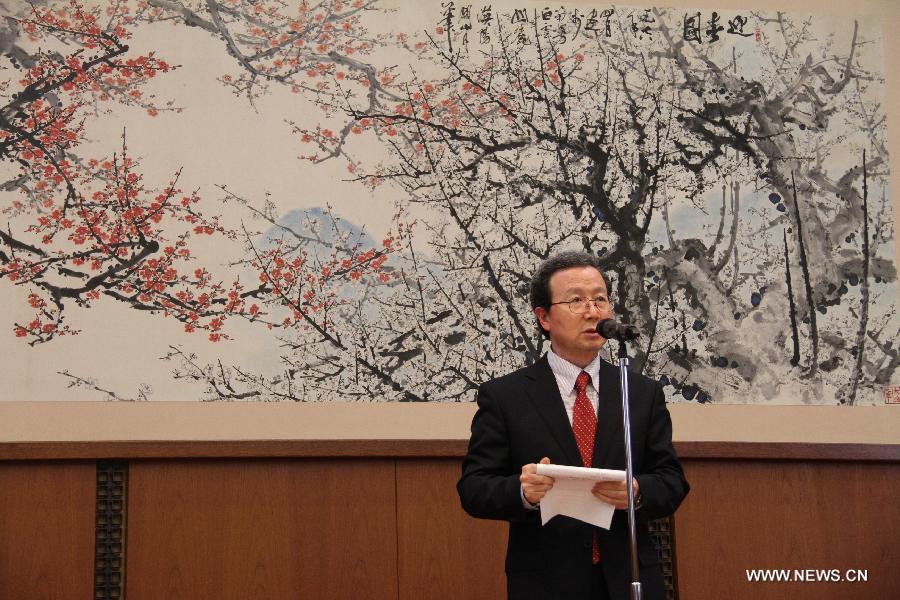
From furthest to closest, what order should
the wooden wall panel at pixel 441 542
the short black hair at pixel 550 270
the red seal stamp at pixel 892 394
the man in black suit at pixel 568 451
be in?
1. the red seal stamp at pixel 892 394
2. the wooden wall panel at pixel 441 542
3. the short black hair at pixel 550 270
4. the man in black suit at pixel 568 451

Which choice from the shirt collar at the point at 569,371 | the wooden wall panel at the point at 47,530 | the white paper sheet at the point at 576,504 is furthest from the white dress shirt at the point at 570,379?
the wooden wall panel at the point at 47,530

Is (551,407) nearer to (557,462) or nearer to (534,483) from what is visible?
(557,462)

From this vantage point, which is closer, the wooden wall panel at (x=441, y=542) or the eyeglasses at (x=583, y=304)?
the eyeglasses at (x=583, y=304)

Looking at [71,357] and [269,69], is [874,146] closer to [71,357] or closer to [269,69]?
[269,69]

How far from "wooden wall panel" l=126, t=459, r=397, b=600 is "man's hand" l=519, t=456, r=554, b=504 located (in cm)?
161

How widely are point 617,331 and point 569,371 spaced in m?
0.37

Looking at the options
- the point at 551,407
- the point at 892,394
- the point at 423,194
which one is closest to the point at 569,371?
the point at 551,407

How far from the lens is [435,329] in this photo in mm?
4297

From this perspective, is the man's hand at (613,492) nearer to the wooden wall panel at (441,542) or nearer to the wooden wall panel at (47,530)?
the wooden wall panel at (441,542)

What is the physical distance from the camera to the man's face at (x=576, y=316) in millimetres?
2811

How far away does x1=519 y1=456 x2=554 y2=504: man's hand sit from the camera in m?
2.45

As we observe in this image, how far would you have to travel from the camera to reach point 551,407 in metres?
2.76

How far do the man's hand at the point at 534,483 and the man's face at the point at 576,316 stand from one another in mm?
449

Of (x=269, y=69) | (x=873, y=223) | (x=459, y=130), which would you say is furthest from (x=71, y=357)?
(x=873, y=223)
